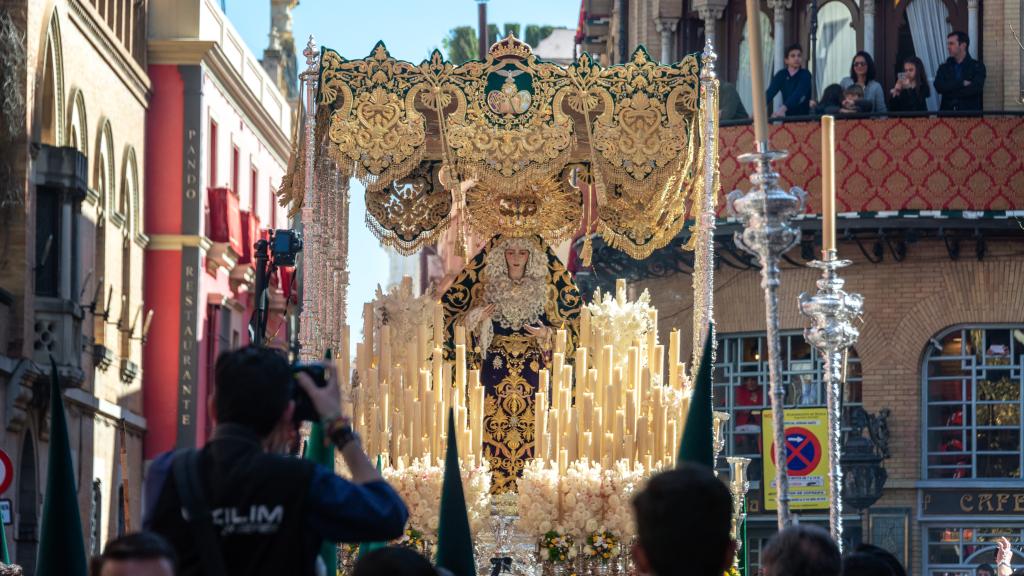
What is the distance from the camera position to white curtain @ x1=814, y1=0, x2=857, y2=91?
2441 centimetres

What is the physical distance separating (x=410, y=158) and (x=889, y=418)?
36.4 ft

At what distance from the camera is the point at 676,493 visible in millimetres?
4055

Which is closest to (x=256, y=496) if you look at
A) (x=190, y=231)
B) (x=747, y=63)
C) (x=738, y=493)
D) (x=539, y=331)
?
(x=738, y=493)

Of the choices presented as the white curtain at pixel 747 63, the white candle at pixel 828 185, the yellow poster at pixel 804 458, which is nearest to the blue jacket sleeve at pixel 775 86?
the white curtain at pixel 747 63

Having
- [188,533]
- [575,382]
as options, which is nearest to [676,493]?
[188,533]

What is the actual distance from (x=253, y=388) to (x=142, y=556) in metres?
0.47

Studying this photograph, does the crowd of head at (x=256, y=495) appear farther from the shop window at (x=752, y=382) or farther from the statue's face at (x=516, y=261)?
the shop window at (x=752, y=382)

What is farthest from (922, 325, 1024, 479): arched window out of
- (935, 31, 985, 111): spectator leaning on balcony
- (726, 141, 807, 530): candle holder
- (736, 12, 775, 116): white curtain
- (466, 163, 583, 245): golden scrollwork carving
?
(726, 141, 807, 530): candle holder

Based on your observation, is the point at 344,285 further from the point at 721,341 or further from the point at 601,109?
the point at 721,341

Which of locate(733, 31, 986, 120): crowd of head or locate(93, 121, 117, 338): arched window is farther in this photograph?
locate(93, 121, 117, 338): arched window

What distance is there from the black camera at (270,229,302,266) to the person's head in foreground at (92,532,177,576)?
Answer: 1536 centimetres

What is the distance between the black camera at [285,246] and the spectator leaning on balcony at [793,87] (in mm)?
6211

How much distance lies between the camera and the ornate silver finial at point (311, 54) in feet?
43.5

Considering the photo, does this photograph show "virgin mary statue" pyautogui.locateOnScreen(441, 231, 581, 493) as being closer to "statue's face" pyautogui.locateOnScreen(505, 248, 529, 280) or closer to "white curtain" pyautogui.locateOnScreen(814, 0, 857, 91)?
"statue's face" pyautogui.locateOnScreen(505, 248, 529, 280)
